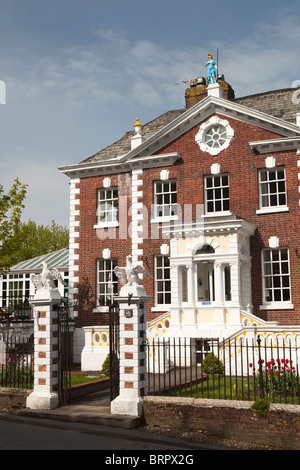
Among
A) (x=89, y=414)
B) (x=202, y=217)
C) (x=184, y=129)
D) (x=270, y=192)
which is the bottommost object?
(x=89, y=414)

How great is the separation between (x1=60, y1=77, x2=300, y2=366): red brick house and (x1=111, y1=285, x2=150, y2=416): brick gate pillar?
780 centimetres

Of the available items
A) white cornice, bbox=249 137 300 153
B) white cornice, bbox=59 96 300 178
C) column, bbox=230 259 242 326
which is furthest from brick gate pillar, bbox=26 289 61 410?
white cornice, bbox=249 137 300 153

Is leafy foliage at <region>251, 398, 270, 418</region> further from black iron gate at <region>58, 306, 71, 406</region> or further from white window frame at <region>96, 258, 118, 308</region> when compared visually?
white window frame at <region>96, 258, 118, 308</region>

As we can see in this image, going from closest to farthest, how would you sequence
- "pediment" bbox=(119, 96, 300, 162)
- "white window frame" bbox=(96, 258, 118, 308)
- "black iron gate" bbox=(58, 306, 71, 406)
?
1. "black iron gate" bbox=(58, 306, 71, 406)
2. "pediment" bbox=(119, 96, 300, 162)
3. "white window frame" bbox=(96, 258, 118, 308)

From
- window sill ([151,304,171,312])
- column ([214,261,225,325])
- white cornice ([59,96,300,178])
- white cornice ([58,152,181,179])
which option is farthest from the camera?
white cornice ([58,152,181,179])

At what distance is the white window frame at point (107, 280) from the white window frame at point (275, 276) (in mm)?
7283

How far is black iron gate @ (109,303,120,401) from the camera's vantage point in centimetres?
1352

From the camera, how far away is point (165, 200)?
2475 cm

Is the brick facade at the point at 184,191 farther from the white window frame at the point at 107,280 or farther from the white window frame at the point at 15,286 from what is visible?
the white window frame at the point at 15,286

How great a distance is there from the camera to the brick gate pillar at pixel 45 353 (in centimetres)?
1404

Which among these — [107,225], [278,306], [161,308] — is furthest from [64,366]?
[107,225]

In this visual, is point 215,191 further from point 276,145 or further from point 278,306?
point 278,306

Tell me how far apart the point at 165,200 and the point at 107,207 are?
10.6 ft

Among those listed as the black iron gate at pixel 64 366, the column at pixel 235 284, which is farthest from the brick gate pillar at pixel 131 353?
the column at pixel 235 284
